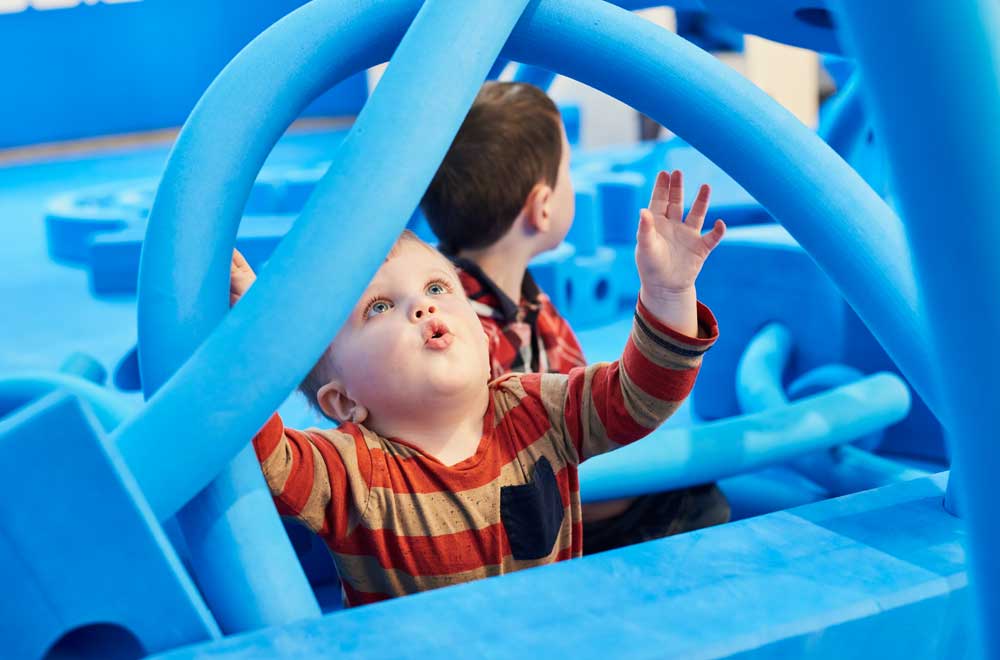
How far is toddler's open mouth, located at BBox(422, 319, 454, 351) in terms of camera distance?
2.01 feet

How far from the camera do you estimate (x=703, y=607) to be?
380 mm

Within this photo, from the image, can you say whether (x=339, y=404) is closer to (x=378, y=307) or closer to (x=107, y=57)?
(x=378, y=307)

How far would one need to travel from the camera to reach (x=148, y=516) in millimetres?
369

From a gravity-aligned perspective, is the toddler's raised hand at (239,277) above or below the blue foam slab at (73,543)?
above

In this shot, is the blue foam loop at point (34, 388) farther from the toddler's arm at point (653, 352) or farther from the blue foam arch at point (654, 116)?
the blue foam arch at point (654, 116)

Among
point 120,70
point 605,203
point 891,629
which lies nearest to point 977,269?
point 891,629

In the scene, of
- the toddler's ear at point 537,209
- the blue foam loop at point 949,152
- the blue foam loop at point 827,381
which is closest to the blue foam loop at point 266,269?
the blue foam loop at point 949,152

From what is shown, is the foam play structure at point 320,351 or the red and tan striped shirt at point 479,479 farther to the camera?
the red and tan striped shirt at point 479,479

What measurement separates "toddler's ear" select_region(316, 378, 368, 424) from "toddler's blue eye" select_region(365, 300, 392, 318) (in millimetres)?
45

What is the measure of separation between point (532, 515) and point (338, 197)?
0.31 metres

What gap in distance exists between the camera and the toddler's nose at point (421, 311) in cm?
62

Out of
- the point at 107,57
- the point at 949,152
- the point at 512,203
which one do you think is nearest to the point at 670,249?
the point at 949,152

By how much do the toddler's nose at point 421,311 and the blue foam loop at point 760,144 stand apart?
6.5 inches

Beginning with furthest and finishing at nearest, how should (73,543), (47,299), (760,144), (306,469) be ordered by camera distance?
(47,299), (306,469), (760,144), (73,543)
